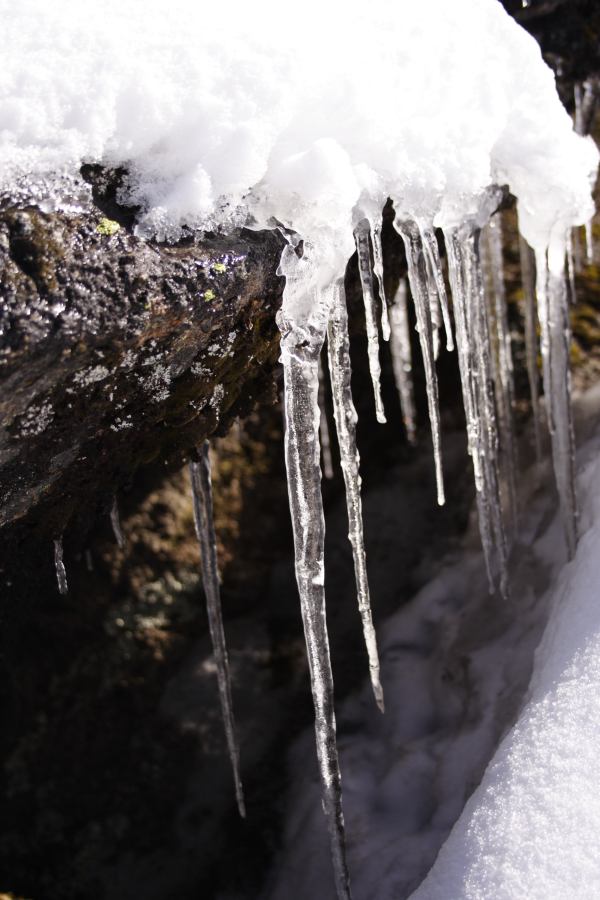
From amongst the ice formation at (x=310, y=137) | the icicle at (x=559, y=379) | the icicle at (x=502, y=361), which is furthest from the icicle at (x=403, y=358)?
the ice formation at (x=310, y=137)

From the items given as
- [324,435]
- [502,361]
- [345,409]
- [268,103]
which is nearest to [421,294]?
[345,409]

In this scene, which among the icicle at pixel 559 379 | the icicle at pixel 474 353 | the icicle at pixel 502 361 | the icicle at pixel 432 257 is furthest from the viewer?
the icicle at pixel 502 361

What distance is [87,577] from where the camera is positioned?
3.22 m

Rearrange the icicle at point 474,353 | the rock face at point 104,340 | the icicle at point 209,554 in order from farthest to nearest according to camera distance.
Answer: the icicle at point 209,554 < the icicle at point 474,353 < the rock face at point 104,340

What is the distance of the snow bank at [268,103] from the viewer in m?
1.51

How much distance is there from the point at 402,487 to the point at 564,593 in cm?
156

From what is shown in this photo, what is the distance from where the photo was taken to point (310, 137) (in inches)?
64.7

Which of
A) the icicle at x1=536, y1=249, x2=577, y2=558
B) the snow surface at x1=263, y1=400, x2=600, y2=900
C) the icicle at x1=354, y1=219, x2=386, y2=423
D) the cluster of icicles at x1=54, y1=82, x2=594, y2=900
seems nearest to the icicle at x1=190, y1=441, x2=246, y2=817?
the cluster of icicles at x1=54, y1=82, x2=594, y2=900

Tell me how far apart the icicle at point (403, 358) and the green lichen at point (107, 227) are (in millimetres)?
1375

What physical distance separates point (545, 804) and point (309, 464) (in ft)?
2.73

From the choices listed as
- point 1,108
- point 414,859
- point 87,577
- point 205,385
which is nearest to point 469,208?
point 205,385

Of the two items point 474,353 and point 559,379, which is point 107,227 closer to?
point 474,353

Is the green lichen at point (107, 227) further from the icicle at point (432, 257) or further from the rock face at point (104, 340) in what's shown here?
the icicle at point (432, 257)

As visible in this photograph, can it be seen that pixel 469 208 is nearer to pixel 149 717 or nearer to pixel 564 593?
pixel 564 593
